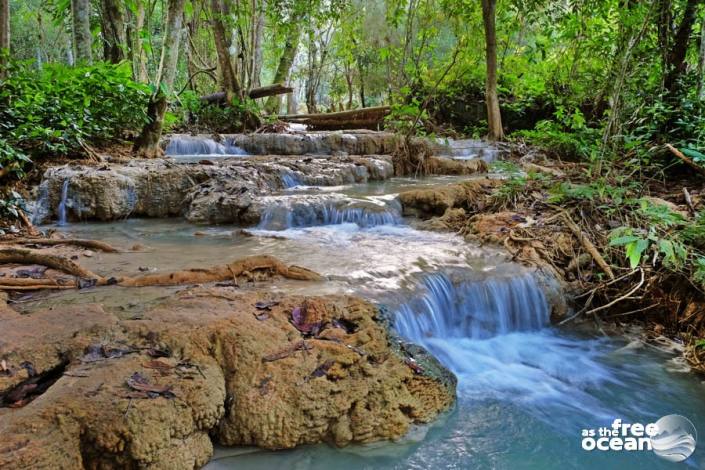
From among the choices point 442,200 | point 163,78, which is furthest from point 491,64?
point 163,78

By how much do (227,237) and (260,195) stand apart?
1409mm

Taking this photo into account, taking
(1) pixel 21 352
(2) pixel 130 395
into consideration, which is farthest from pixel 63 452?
(1) pixel 21 352

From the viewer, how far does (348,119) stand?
1553 centimetres

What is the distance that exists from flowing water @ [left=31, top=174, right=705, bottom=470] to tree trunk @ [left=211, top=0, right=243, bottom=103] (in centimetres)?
823

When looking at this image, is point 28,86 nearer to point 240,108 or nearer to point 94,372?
point 240,108

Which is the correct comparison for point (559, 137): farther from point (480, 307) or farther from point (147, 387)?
point (147, 387)

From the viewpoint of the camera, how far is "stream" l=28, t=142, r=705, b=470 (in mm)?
2621

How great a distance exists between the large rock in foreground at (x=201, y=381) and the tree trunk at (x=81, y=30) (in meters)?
7.81

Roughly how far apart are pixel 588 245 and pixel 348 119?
11.7 metres

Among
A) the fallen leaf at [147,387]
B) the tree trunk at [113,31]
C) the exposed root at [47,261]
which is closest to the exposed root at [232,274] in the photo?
the exposed root at [47,261]

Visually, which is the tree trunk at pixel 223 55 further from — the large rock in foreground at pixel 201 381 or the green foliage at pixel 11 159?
the large rock in foreground at pixel 201 381

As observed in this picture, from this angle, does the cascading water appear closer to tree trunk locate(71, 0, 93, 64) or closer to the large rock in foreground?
the large rock in foreground

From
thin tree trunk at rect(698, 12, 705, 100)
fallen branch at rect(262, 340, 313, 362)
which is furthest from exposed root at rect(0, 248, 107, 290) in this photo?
thin tree trunk at rect(698, 12, 705, 100)

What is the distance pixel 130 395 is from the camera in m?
2.09
